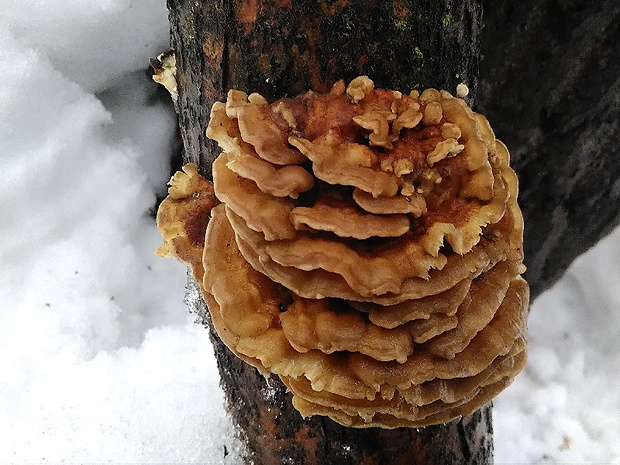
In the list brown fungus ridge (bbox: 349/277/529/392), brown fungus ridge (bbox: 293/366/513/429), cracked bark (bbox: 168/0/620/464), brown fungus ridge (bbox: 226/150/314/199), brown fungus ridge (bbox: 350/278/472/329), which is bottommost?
brown fungus ridge (bbox: 293/366/513/429)

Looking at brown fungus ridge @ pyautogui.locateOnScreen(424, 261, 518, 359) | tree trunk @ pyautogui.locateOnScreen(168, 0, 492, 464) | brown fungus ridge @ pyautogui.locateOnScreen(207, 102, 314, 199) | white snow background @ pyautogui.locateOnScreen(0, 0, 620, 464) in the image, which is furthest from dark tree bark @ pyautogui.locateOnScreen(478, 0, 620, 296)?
brown fungus ridge @ pyautogui.locateOnScreen(207, 102, 314, 199)

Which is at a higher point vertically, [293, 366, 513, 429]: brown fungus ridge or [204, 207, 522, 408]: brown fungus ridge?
[204, 207, 522, 408]: brown fungus ridge

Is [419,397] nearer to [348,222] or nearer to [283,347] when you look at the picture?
[283,347]

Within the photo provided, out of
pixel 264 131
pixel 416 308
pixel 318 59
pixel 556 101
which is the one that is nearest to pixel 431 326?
pixel 416 308

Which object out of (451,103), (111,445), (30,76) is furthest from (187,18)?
(111,445)

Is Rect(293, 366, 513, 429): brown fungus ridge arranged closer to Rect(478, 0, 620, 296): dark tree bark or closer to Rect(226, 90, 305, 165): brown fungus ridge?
Rect(226, 90, 305, 165): brown fungus ridge

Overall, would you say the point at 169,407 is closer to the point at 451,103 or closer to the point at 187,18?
the point at 187,18
